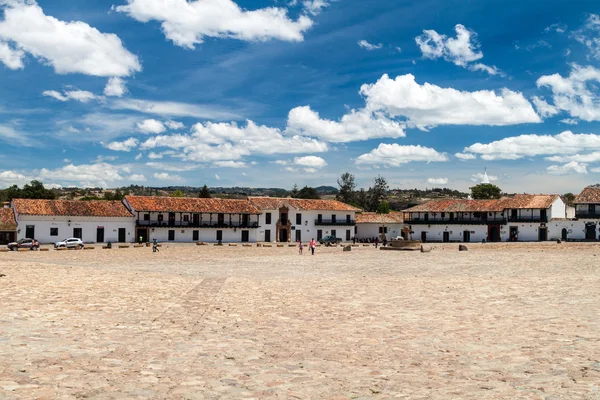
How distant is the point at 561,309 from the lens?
14445 millimetres

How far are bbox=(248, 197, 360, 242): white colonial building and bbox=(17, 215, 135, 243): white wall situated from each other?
16.5m

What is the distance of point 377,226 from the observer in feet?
249

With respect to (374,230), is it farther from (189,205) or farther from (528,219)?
(189,205)

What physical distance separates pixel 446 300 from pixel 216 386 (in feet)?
35.6

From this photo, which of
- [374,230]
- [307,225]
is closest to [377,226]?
[374,230]

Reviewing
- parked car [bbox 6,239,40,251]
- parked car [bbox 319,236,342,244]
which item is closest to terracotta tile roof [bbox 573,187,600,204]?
parked car [bbox 319,236,342,244]

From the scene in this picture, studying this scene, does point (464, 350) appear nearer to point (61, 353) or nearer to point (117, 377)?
point (117, 377)

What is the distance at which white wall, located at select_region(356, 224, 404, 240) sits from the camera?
75.9 meters

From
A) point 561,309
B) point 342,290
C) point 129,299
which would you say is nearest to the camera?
point 561,309

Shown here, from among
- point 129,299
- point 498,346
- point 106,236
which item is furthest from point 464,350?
point 106,236

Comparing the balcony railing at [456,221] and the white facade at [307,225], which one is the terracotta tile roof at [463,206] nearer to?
Answer: the balcony railing at [456,221]

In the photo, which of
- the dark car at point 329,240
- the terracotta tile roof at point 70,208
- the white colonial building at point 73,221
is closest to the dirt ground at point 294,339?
the white colonial building at point 73,221

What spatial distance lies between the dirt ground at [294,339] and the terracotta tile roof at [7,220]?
3529 cm

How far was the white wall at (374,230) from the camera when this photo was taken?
75875 mm
